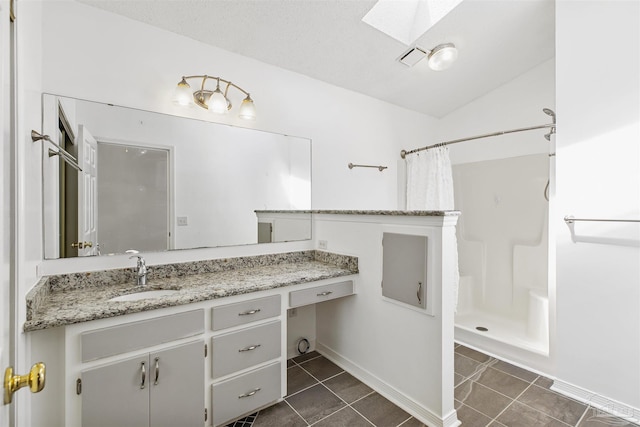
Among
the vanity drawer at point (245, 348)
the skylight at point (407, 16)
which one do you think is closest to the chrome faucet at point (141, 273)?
the vanity drawer at point (245, 348)

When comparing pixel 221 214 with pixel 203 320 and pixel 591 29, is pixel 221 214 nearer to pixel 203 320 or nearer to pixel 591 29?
pixel 203 320

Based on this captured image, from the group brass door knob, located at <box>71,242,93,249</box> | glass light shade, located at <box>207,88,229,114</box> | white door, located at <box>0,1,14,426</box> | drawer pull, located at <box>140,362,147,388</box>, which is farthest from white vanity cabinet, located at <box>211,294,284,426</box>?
glass light shade, located at <box>207,88,229,114</box>

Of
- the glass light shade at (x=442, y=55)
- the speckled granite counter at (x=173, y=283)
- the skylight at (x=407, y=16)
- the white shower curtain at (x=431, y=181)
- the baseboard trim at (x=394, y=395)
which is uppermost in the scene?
the skylight at (x=407, y=16)

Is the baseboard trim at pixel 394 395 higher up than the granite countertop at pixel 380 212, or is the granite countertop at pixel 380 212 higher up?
the granite countertop at pixel 380 212

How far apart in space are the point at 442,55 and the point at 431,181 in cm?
117

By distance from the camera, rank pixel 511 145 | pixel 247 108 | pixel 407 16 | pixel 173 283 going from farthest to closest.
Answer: pixel 511 145
pixel 407 16
pixel 247 108
pixel 173 283

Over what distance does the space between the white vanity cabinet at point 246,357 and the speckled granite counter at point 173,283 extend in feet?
0.41

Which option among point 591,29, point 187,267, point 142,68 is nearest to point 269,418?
point 187,267

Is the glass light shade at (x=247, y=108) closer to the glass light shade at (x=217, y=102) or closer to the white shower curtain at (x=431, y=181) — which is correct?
the glass light shade at (x=217, y=102)

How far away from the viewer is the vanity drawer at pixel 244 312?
157cm

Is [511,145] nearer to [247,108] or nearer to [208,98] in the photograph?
[247,108]

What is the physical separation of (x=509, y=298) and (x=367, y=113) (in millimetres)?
2348

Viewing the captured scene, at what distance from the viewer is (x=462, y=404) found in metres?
1.84

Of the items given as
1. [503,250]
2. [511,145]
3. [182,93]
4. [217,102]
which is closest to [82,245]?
[182,93]
